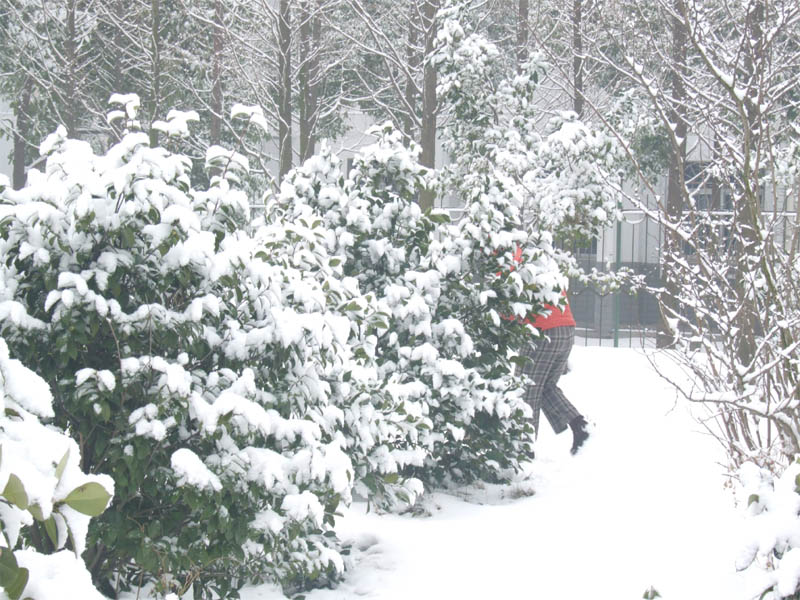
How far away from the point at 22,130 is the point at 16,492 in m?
19.6

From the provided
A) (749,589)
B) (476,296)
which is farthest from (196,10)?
(749,589)

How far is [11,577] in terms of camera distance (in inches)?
42.4

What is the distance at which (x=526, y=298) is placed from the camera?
5.73m

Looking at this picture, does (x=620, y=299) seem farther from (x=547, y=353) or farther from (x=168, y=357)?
(x=168, y=357)

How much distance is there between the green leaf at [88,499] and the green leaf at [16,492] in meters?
0.08

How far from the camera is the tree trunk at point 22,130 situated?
17.7 metres

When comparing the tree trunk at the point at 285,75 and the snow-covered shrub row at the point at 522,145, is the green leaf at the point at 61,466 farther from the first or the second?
the tree trunk at the point at 285,75

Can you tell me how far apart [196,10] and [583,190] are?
6.81m

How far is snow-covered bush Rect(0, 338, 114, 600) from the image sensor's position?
1087 millimetres

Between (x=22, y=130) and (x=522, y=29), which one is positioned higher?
(x=522, y=29)

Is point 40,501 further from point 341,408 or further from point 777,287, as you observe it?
point 777,287

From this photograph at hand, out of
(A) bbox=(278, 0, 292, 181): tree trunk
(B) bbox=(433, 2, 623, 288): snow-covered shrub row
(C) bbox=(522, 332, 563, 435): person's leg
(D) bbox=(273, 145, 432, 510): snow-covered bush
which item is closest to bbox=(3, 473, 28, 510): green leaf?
(D) bbox=(273, 145, 432, 510): snow-covered bush

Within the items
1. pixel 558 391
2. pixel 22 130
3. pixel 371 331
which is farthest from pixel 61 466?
pixel 22 130

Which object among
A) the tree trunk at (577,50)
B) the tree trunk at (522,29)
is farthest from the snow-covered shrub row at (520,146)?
the tree trunk at (522,29)
